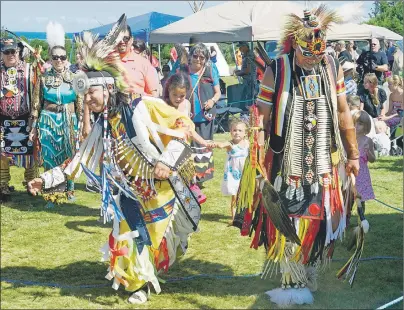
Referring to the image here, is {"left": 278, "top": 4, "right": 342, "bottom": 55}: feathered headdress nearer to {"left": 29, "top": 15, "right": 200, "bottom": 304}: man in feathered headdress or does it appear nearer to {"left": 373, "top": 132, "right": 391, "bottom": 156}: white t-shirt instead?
{"left": 29, "top": 15, "right": 200, "bottom": 304}: man in feathered headdress

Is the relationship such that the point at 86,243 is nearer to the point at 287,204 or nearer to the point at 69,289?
the point at 69,289

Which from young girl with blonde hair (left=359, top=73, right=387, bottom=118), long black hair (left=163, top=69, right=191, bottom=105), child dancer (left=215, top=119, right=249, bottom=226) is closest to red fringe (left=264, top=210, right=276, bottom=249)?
long black hair (left=163, top=69, right=191, bottom=105)

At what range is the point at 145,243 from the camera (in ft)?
12.7

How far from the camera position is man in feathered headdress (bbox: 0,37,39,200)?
6.60 meters

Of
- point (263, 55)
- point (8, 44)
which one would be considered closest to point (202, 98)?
point (8, 44)

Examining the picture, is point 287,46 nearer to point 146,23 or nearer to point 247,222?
point 247,222

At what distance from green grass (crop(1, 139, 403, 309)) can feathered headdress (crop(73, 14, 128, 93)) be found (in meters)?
1.40

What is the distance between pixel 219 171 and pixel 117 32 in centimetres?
466

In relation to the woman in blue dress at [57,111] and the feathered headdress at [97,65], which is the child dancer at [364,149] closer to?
the feathered headdress at [97,65]

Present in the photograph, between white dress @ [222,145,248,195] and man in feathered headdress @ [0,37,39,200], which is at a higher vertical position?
man in feathered headdress @ [0,37,39,200]

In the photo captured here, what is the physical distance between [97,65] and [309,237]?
1703 millimetres

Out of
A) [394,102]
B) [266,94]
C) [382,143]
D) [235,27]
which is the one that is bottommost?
[382,143]

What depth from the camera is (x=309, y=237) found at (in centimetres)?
388

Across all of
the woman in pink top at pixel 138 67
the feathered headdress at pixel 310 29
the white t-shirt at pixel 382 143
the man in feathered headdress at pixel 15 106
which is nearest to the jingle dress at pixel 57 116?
the man in feathered headdress at pixel 15 106
